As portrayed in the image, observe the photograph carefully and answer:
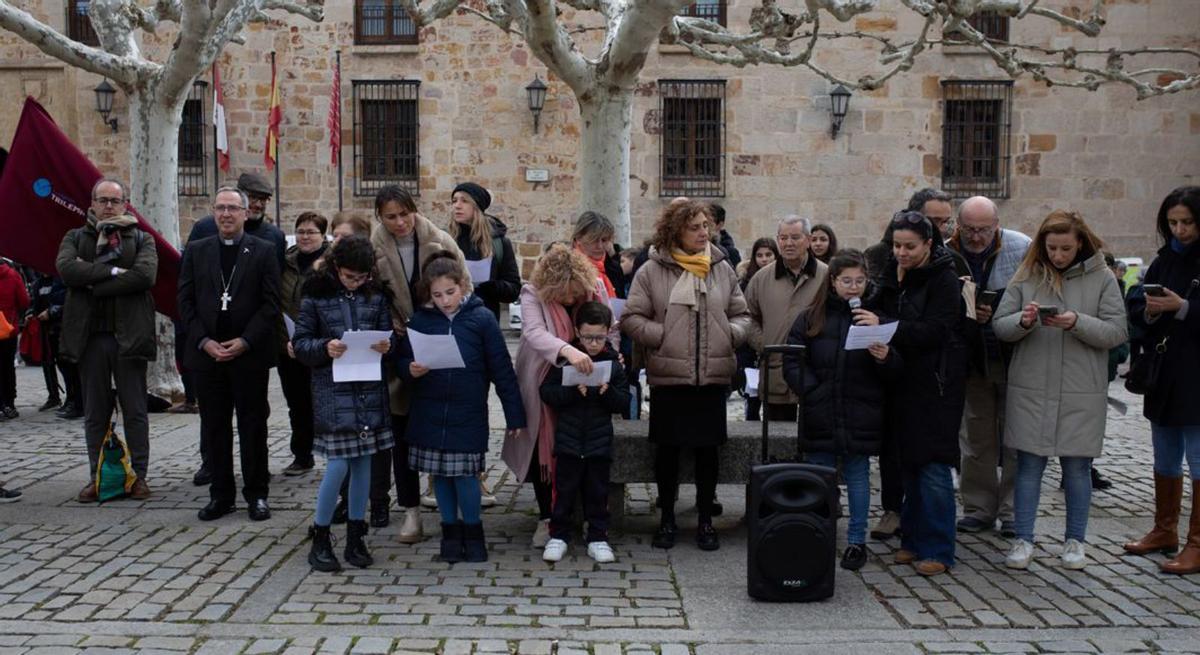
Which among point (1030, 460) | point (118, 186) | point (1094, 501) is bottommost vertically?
point (1094, 501)

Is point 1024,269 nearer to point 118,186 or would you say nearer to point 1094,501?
point 1094,501

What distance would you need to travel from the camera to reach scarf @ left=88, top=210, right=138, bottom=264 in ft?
23.7

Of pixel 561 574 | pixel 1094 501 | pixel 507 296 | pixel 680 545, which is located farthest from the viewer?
pixel 1094 501

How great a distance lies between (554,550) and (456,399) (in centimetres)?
97

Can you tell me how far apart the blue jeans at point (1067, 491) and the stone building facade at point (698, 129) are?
14862 mm

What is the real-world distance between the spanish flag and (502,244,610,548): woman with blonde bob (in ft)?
51.4

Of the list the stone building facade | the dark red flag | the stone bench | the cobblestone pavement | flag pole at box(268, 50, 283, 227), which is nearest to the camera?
the cobblestone pavement

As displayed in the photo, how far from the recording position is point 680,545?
6312 millimetres

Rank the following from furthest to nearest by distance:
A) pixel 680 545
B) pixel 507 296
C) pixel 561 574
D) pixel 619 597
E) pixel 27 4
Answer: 1. pixel 27 4
2. pixel 507 296
3. pixel 680 545
4. pixel 561 574
5. pixel 619 597

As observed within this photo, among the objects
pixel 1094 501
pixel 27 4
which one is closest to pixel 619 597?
pixel 1094 501

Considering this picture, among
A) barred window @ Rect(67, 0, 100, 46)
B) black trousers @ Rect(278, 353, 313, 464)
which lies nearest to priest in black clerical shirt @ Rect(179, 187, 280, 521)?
black trousers @ Rect(278, 353, 313, 464)

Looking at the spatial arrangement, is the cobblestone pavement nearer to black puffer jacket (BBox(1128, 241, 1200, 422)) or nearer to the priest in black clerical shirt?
the priest in black clerical shirt

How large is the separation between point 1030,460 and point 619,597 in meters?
2.38

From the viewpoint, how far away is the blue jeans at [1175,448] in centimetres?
593
